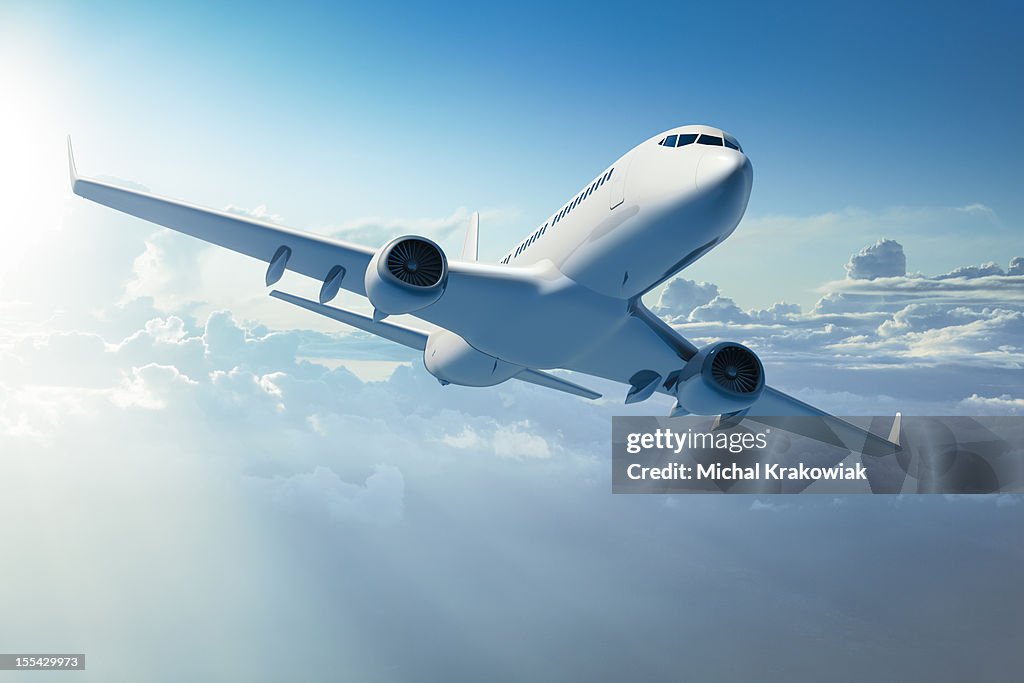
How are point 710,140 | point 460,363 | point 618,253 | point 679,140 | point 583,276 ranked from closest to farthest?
1. point 710,140
2. point 679,140
3. point 618,253
4. point 583,276
5. point 460,363

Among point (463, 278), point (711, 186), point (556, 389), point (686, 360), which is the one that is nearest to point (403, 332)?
point (556, 389)

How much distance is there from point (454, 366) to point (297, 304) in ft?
22.3

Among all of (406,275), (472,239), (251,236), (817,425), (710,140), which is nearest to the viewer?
(710,140)

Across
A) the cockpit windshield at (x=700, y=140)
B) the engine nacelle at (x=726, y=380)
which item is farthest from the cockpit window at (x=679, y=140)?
the engine nacelle at (x=726, y=380)

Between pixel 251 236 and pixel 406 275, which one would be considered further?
pixel 251 236

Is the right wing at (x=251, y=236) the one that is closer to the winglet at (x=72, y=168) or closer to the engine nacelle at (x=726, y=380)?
the winglet at (x=72, y=168)

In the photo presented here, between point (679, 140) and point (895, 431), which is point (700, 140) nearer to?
point (679, 140)

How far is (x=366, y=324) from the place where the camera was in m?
30.1

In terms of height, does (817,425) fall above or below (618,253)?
below

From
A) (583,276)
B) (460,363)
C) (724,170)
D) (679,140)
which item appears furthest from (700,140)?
(460,363)

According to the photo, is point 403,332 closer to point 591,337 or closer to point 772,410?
point 591,337

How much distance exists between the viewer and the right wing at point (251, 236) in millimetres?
22812

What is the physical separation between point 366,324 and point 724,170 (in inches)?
696

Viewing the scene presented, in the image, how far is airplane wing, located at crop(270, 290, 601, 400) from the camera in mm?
28609
